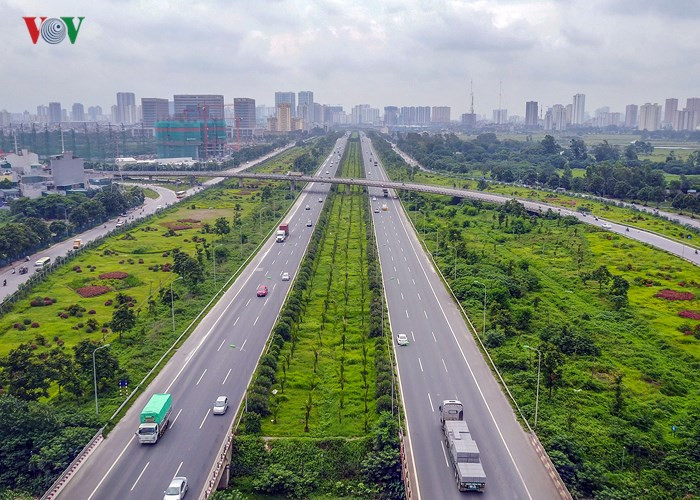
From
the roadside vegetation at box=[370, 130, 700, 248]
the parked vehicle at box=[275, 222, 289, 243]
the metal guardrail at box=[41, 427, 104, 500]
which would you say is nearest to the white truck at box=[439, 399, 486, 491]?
the metal guardrail at box=[41, 427, 104, 500]

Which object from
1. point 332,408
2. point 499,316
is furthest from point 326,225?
point 332,408

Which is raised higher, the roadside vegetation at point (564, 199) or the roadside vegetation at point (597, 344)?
the roadside vegetation at point (564, 199)

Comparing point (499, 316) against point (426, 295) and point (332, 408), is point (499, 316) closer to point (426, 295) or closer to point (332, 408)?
point (426, 295)

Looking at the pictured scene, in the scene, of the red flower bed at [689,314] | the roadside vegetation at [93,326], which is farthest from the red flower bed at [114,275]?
the red flower bed at [689,314]

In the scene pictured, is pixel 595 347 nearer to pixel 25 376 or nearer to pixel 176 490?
pixel 176 490

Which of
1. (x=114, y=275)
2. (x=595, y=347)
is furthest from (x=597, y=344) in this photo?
(x=114, y=275)

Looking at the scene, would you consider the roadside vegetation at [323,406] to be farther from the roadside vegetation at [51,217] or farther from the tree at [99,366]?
the roadside vegetation at [51,217]

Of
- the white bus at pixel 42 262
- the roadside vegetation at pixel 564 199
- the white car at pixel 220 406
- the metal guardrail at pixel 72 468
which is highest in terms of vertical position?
the roadside vegetation at pixel 564 199
